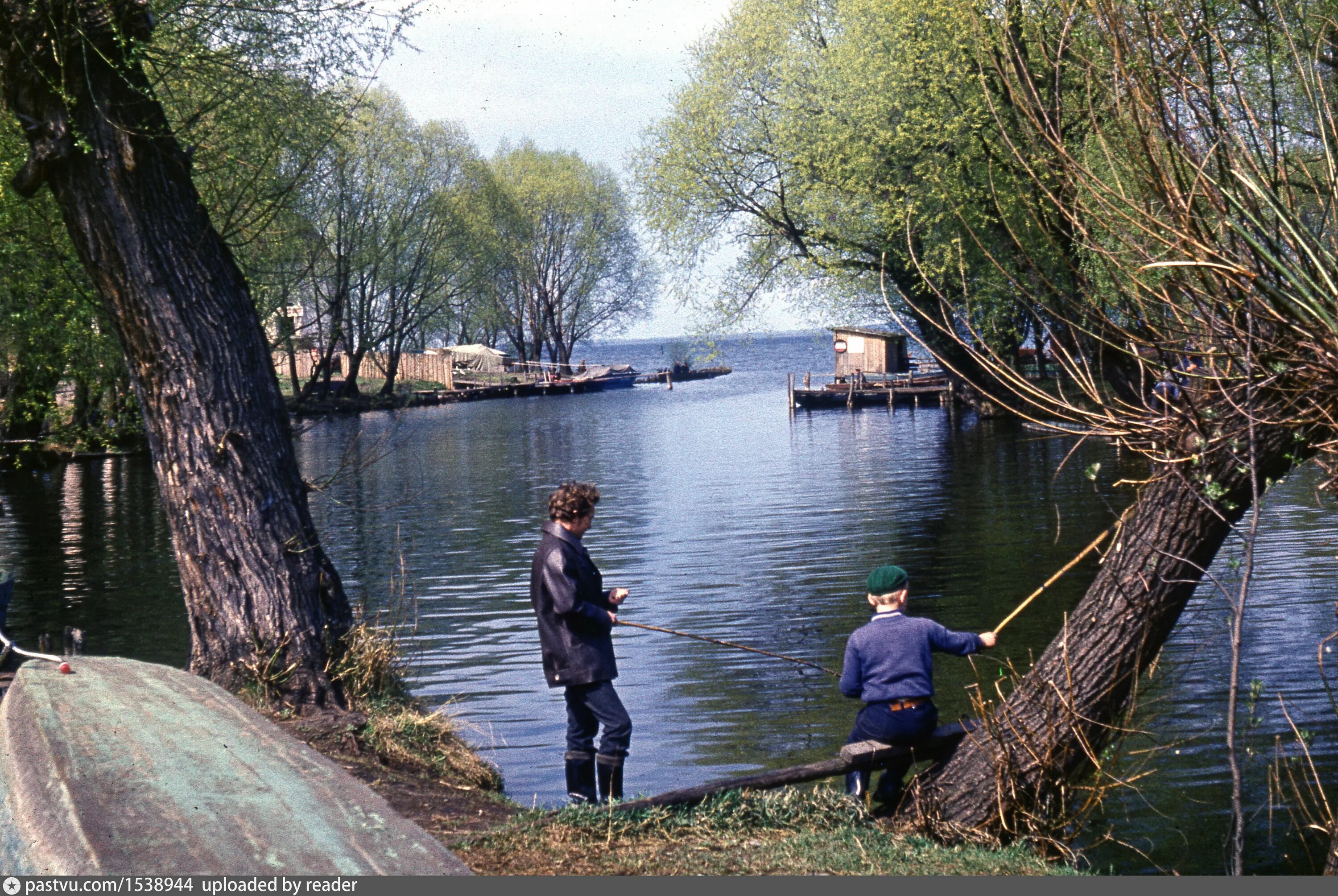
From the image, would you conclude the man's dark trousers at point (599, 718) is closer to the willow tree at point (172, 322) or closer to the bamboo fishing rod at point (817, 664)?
the bamboo fishing rod at point (817, 664)

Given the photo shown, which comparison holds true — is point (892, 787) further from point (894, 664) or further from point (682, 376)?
point (682, 376)

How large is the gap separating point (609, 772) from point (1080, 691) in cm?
266

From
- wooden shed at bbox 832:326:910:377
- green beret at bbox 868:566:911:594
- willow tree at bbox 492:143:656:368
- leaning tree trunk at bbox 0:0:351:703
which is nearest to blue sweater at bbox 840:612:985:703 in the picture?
green beret at bbox 868:566:911:594

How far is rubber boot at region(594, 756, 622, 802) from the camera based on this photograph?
24.5 feet

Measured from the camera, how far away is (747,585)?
16.8 metres

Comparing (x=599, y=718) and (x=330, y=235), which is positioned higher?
(x=330, y=235)

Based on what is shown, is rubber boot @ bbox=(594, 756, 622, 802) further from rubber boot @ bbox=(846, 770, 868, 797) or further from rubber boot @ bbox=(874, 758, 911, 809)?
rubber boot @ bbox=(874, 758, 911, 809)

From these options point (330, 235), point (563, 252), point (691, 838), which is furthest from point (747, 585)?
point (563, 252)

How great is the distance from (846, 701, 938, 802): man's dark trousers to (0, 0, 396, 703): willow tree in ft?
11.2

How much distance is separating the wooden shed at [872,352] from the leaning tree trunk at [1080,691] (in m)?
54.3

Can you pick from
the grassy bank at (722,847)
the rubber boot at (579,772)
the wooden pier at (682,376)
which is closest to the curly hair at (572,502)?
the rubber boot at (579,772)

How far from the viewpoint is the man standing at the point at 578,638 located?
7.35m

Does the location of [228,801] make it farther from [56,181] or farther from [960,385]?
[960,385]

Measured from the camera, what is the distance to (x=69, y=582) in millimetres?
18688
